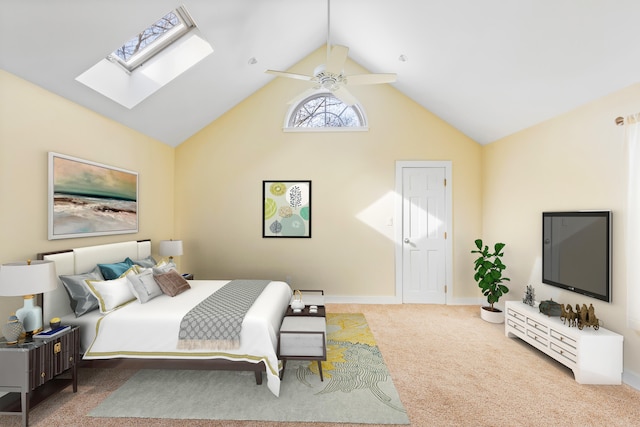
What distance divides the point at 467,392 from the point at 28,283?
3442 mm

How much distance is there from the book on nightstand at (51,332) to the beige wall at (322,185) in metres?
2.60

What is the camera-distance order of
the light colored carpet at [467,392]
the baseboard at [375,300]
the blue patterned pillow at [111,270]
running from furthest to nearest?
the baseboard at [375,300], the blue patterned pillow at [111,270], the light colored carpet at [467,392]

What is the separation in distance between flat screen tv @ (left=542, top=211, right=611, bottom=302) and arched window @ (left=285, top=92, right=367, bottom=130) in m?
3.05

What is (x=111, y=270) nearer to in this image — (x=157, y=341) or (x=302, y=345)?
(x=157, y=341)

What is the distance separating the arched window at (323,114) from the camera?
16.2 feet

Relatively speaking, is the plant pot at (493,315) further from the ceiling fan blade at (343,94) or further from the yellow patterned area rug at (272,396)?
the ceiling fan blade at (343,94)

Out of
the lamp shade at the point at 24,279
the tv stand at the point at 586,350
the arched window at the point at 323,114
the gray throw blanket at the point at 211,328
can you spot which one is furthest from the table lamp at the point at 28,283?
the tv stand at the point at 586,350

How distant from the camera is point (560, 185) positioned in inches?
128

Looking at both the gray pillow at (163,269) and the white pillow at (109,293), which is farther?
the gray pillow at (163,269)

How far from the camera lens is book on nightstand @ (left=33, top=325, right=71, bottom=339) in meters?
2.15

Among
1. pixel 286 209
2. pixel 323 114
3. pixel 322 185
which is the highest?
pixel 323 114

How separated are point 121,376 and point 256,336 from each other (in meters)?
1.37

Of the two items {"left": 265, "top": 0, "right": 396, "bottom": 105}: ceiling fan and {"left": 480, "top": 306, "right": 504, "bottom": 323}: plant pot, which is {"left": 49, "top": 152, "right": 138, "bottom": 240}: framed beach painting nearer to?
{"left": 265, "top": 0, "right": 396, "bottom": 105}: ceiling fan

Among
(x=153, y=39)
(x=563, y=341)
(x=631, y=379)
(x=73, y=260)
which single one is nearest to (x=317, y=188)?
(x=153, y=39)
